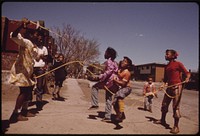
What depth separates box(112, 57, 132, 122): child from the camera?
417 cm

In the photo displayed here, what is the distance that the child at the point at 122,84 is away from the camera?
13.7 ft

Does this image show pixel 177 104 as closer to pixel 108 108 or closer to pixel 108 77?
pixel 108 108

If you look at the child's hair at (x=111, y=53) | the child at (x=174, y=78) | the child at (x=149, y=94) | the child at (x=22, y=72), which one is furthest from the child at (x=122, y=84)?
the child at (x=149, y=94)

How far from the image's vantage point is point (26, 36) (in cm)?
430

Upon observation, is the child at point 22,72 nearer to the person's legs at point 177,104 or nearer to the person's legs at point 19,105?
the person's legs at point 19,105

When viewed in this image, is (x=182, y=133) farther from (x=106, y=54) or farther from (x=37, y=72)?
(x=37, y=72)

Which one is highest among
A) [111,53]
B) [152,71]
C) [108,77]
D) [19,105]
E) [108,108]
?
[152,71]

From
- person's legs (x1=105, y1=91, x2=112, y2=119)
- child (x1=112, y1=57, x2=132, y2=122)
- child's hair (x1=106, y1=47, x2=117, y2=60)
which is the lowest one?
person's legs (x1=105, y1=91, x2=112, y2=119)

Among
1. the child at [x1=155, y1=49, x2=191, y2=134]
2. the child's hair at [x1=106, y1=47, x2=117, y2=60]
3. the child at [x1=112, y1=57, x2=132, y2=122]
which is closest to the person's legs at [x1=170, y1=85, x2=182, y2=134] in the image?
the child at [x1=155, y1=49, x2=191, y2=134]

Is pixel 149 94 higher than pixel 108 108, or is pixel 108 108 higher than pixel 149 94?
pixel 149 94

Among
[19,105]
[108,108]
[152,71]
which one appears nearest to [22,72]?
[19,105]

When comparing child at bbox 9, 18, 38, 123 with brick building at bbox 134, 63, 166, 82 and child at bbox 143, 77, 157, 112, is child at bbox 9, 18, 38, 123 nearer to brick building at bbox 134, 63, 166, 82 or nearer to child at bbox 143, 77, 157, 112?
child at bbox 143, 77, 157, 112

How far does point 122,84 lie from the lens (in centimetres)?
426

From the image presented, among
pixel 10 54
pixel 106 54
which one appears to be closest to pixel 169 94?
pixel 106 54
